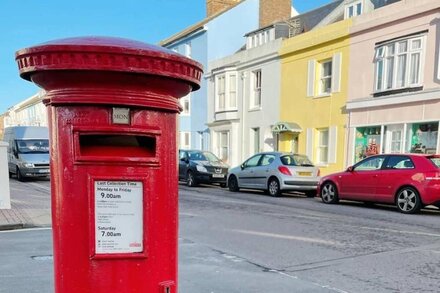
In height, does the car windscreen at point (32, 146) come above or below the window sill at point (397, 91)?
below

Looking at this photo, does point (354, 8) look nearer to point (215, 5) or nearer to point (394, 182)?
point (394, 182)

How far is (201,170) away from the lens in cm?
1745

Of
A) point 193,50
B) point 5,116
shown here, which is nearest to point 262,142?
point 193,50

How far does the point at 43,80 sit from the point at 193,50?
27.8 m

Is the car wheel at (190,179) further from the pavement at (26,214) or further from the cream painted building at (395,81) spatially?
the pavement at (26,214)

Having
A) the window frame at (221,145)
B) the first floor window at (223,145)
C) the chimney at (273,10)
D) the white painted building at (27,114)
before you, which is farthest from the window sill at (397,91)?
the white painted building at (27,114)

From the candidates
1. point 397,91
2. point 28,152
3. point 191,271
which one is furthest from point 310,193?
point 28,152

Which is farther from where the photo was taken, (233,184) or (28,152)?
(28,152)

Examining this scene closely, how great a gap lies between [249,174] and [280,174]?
1747 millimetres

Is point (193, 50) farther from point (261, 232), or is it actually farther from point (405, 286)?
point (405, 286)

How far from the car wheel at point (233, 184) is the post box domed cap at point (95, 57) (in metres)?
14.5

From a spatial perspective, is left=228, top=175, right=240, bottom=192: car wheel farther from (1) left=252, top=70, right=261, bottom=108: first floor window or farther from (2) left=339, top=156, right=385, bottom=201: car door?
(1) left=252, top=70, right=261, bottom=108: first floor window

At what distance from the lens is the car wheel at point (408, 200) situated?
10234 mm

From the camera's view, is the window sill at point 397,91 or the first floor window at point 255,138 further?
the first floor window at point 255,138
